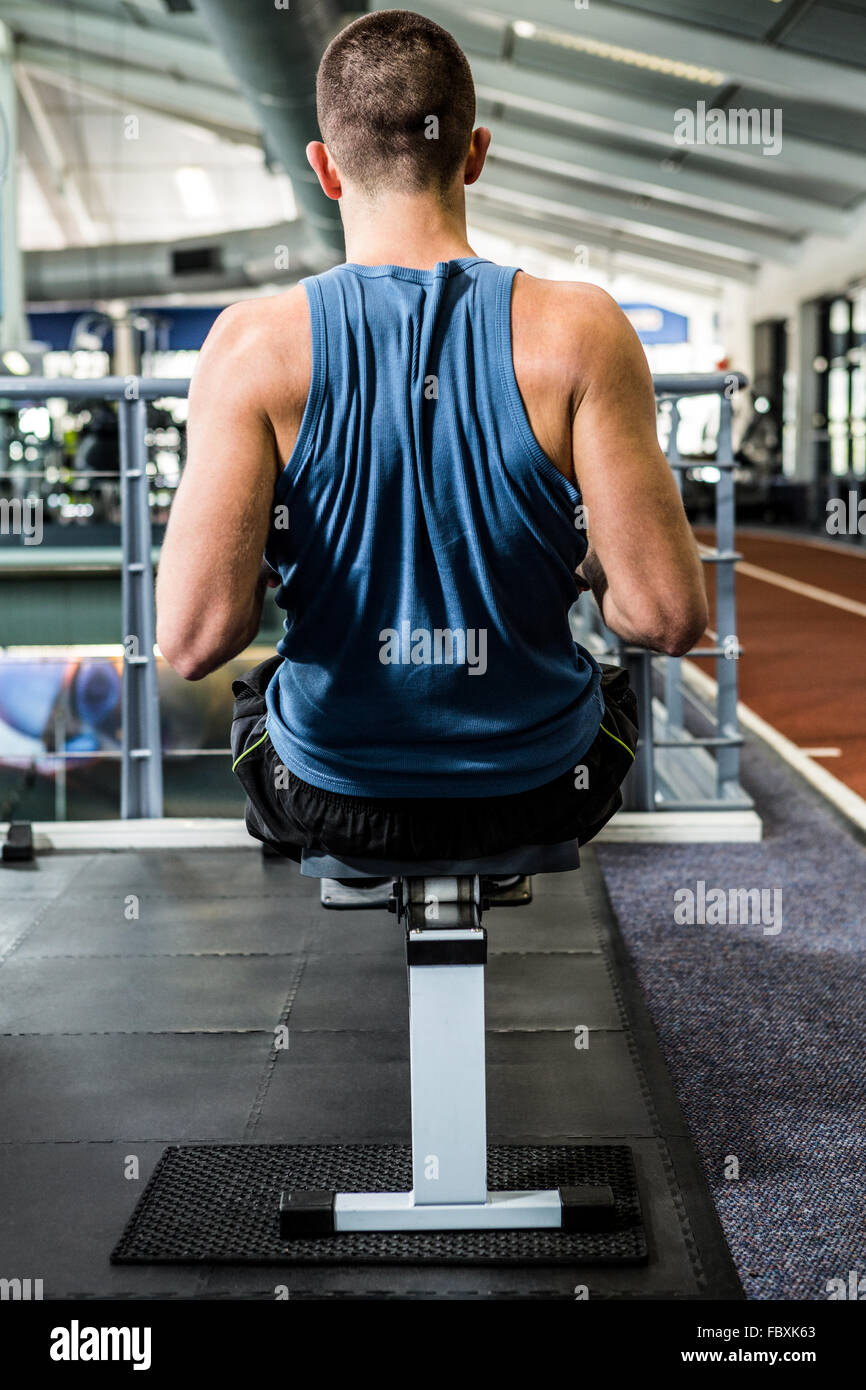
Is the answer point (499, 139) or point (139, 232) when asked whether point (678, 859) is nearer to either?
point (499, 139)

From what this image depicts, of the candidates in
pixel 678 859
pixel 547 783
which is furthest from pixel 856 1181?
pixel 678 859

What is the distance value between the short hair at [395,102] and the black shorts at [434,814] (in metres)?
0.59

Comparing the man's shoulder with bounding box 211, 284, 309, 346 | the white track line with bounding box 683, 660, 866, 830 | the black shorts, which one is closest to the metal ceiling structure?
the white track line with bounding box 683, 660, 866, 830

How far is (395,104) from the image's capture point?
1.16 m

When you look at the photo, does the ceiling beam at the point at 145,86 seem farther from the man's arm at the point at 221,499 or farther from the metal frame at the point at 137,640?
the man's arm at the point at 221,499

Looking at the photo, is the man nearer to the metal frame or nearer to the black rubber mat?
the black rubber mat

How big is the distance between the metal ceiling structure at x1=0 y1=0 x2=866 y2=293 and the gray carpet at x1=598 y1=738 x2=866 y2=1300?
487cm

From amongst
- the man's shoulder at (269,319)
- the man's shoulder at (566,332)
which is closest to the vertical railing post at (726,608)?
the man's shoulder at (566,332)

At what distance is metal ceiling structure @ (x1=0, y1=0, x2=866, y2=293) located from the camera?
8172 millimetres

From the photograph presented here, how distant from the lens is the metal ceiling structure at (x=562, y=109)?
8172 mm

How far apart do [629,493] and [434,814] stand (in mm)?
380

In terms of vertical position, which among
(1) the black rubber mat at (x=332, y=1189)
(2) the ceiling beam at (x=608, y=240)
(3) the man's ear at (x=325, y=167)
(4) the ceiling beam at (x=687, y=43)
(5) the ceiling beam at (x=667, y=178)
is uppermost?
(2) the ceiling beam at (x=608, y=240)
